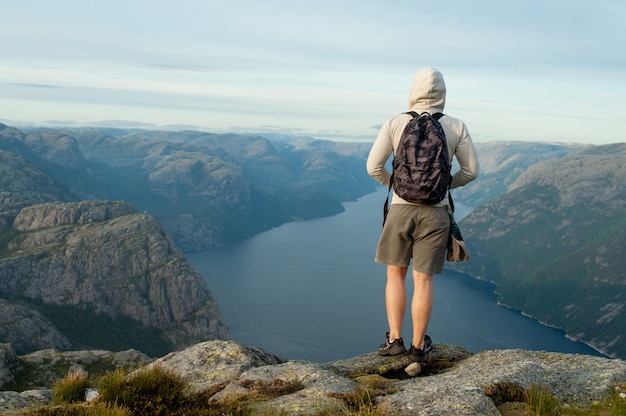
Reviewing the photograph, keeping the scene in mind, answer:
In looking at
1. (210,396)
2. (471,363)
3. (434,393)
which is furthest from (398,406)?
(471,363)

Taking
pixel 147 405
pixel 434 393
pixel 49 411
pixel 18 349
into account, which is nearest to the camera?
pixel 49 411

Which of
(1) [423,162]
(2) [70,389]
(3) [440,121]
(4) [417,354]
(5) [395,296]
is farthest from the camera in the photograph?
(4) [417,354]

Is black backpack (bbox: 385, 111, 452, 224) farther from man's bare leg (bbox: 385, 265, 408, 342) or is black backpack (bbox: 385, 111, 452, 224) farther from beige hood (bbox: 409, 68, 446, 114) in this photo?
man's bare leg (bbox: 385, 265, 408, 342)

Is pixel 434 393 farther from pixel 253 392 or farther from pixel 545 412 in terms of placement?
pixel 253 392

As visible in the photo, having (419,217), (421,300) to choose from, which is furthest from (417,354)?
(419,217)

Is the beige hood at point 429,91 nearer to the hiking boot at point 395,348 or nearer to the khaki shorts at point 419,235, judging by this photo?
the khaki shorts at point 419,235

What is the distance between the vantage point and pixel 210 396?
29.0ft

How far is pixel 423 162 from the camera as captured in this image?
31.4 feet

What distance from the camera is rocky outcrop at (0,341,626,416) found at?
741 centimetres

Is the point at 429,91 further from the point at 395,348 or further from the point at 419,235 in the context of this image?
the point at 395,348

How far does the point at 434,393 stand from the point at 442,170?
4.26m

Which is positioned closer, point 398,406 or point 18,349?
point 398,406

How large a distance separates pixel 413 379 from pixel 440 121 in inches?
217

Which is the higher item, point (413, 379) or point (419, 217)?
point (419, 217)
